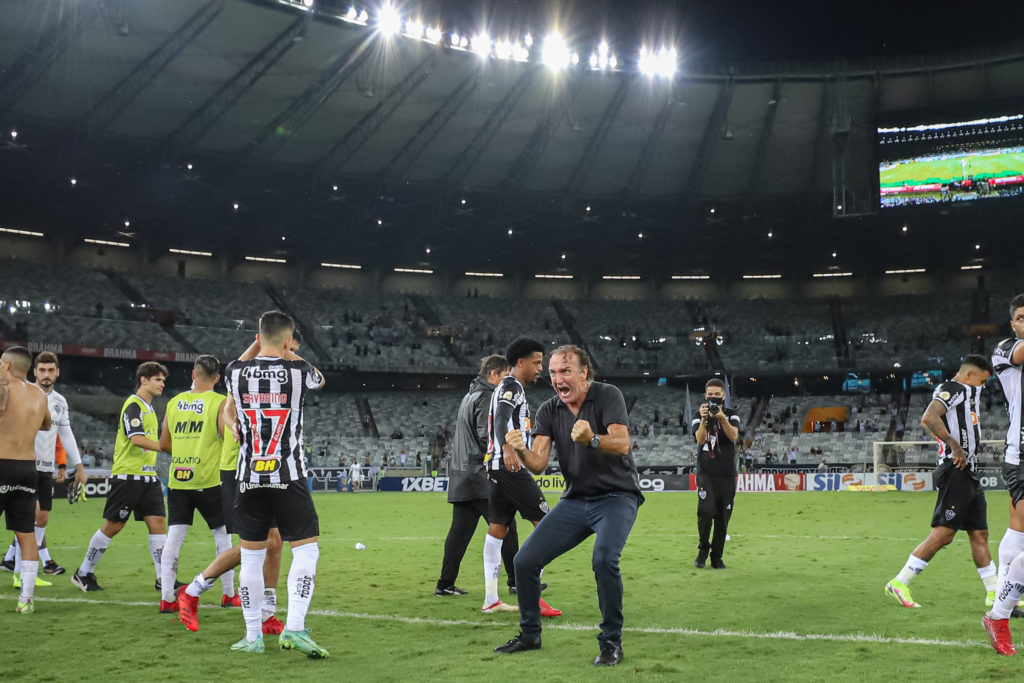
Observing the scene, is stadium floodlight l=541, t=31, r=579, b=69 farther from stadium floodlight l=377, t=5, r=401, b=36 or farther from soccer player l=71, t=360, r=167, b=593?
soccer player l=71, t=360, r=167, b=593

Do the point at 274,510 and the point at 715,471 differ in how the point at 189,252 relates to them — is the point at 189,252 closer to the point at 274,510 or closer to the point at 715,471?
the point at 715,471

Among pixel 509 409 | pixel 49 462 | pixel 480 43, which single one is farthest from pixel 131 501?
pixel 480 43

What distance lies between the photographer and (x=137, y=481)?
9578 millimetres

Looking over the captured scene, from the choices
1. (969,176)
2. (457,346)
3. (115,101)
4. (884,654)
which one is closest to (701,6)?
(969,176)

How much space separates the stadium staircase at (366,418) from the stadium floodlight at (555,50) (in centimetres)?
Answer: 2425

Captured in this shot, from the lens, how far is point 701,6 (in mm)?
37094

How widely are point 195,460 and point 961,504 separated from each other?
719 cm

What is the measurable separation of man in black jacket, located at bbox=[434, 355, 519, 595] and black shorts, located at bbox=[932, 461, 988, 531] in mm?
4134

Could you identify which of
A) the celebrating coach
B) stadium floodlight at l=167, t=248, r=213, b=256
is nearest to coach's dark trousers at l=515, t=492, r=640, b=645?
the celebrating coach

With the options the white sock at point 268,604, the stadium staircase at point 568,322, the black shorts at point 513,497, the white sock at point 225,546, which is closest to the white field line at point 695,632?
the white sock at point 225,546

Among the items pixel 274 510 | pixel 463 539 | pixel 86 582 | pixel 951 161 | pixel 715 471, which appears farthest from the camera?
pixel 951 161

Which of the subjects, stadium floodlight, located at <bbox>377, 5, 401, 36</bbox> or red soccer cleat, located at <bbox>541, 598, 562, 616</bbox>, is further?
stadium floodlight, located at <bbox>377, 5, 401, 36</bbox>

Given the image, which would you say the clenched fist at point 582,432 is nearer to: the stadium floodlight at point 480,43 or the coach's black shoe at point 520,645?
the coach's black shoe at point 520,645

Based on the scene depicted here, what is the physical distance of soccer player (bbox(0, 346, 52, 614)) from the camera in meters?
8.38
